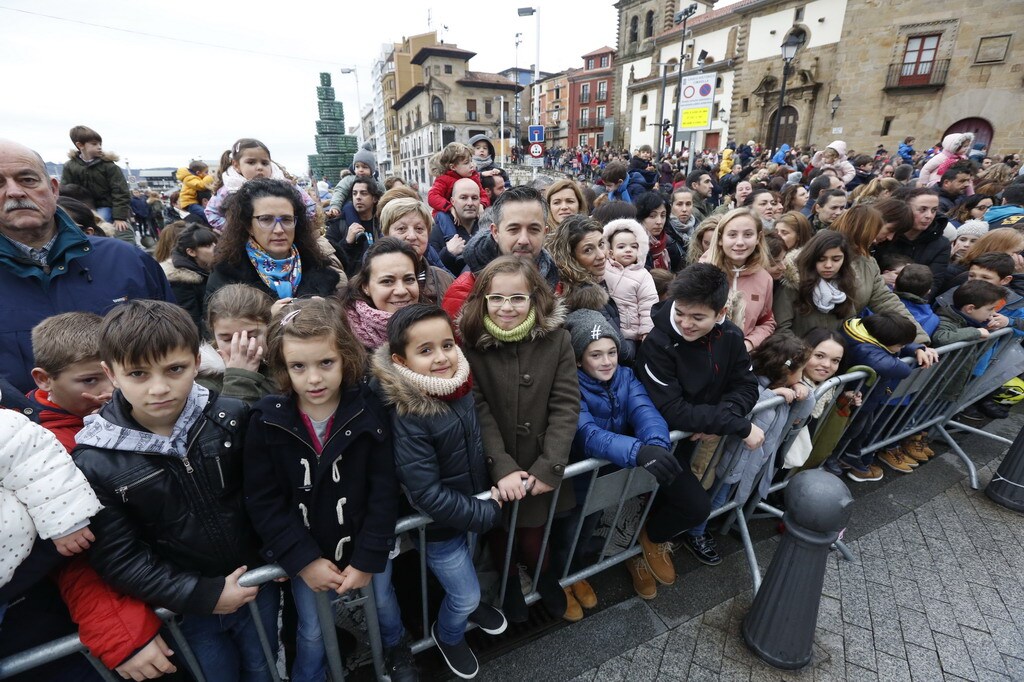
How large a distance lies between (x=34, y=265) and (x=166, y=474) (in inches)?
59.1

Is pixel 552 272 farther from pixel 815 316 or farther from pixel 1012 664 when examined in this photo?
pixel 1012 664

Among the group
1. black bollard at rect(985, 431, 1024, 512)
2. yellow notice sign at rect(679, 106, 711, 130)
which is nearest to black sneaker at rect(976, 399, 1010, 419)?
black bollard at rect(985, 431, 1024, 512)

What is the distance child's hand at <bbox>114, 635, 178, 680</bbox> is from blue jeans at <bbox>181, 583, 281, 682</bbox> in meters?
0.20

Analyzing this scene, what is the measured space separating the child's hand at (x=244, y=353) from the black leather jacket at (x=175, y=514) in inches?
13.8

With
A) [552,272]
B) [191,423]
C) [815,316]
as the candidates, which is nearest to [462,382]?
[191,423]

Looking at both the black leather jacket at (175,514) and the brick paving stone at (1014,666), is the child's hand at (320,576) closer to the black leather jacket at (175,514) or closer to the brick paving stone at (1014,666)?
the black leather jacket at (175,514)

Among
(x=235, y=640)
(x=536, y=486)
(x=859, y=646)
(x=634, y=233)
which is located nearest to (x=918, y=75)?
(x=634, y=233)

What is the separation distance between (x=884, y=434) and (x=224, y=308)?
540 centimetres

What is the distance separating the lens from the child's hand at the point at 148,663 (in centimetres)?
150

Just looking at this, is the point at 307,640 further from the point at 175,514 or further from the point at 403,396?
the point at 403,396

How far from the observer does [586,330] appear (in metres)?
2.48

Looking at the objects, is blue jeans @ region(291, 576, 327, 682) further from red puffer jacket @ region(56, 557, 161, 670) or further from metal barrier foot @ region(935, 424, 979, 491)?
metal barrier foot @ region(935, 424, 979, 491)

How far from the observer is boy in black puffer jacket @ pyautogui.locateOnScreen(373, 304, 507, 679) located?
188cm

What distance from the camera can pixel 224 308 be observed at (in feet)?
7.32
